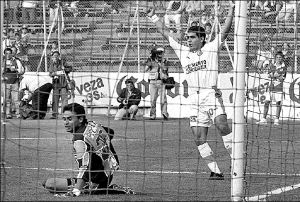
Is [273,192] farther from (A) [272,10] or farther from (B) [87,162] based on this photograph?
(A) [272,10]

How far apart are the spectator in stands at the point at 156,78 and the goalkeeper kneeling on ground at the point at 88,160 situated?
1449 cm

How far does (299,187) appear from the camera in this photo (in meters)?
10.5

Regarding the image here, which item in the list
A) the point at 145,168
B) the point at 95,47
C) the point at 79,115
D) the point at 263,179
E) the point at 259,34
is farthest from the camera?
the point at 95,47

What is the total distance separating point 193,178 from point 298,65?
8.18 meters

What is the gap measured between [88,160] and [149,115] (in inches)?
656

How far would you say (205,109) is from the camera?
38.2 ft

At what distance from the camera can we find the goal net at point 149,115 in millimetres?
10180

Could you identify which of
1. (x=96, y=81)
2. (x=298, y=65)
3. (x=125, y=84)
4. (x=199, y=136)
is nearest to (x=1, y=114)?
(x=199, y=136)

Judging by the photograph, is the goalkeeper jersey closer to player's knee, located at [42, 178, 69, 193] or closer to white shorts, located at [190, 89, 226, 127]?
player's knee, located at [42, 178, 69, 193]

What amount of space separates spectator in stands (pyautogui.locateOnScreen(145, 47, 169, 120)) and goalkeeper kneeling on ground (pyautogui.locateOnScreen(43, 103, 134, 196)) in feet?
47.5

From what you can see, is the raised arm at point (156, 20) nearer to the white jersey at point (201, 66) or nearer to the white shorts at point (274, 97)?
the white jersey at point (201, 66)

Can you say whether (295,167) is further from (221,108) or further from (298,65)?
(298,65)

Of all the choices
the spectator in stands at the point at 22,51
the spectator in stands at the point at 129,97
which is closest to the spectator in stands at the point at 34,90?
the spectator in stands at the point at 22,51

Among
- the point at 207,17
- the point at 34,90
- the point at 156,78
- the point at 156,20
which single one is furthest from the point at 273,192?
the point at 156,78
